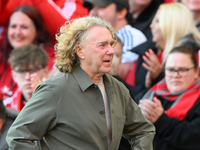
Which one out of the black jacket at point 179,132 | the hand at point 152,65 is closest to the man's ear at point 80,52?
the black jacket at point 179,132

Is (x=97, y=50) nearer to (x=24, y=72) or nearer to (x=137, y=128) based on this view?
(x=137, y=128)

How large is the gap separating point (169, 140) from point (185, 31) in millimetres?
1397

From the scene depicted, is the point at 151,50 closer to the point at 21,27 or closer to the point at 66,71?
the point at 21,27

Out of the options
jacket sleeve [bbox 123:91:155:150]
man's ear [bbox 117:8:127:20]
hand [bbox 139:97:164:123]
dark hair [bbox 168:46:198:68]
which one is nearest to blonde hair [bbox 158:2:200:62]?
dark hair [bbox 168:46:198:68]

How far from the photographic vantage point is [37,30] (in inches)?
165

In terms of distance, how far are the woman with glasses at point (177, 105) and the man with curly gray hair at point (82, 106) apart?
876 millimetres

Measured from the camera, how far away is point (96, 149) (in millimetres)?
1852

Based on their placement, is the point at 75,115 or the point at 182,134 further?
the point at 182,134

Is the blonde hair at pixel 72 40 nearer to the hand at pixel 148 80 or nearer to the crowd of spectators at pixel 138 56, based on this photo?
the crowd of spectators at pixel 138 56

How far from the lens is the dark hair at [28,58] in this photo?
3.34 metres

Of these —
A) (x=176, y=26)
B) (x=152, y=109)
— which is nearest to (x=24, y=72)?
(x=152, y=109)

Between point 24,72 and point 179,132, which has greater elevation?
point 24,72

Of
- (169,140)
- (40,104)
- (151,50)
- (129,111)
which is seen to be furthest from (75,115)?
(151,50)

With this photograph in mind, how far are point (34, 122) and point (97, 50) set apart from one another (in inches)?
21.7
